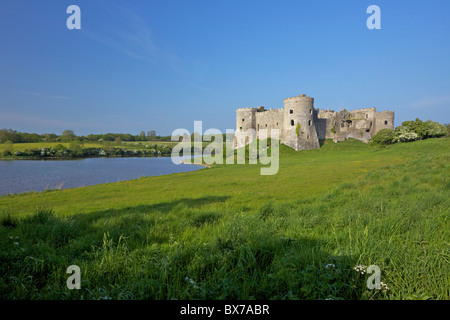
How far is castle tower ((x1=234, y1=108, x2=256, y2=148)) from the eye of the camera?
6888 centimetres

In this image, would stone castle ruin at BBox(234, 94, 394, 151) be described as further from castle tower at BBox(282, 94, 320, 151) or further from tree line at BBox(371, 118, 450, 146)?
tree line at BBox(371, 118, 450, 146)

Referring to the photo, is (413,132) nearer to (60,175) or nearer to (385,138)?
(385,138)

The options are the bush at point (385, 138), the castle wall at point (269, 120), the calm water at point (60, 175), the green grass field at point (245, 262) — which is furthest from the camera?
the castle wall at point (269, 120)

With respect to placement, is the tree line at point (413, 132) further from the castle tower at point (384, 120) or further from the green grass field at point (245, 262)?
the green grass field at point (245, 262)

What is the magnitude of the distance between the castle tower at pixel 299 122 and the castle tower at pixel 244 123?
484 inches

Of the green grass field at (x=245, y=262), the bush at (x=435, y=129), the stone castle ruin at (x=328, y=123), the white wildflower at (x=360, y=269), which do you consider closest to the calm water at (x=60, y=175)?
the stone castle ruin at (x=328, y=123)

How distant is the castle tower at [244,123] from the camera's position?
68.9 meters

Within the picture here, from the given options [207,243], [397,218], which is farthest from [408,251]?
[207,243]

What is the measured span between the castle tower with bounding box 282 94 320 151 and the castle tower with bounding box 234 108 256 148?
12.3 m

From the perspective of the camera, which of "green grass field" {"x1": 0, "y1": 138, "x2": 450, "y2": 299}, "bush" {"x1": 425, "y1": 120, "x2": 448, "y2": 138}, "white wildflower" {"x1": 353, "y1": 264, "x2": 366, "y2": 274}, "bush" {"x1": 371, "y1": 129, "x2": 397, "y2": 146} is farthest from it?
"bush" {"x1": 371, "y1": 129, "x2": 397, "y2": 146}

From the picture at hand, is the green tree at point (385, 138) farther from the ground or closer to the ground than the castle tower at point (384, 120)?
closer to the ground

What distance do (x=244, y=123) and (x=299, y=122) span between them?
57.3 feet

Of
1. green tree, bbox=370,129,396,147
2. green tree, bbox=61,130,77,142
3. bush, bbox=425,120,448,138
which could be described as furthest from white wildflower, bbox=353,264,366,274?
green tree, bbox=61,130,77,142
